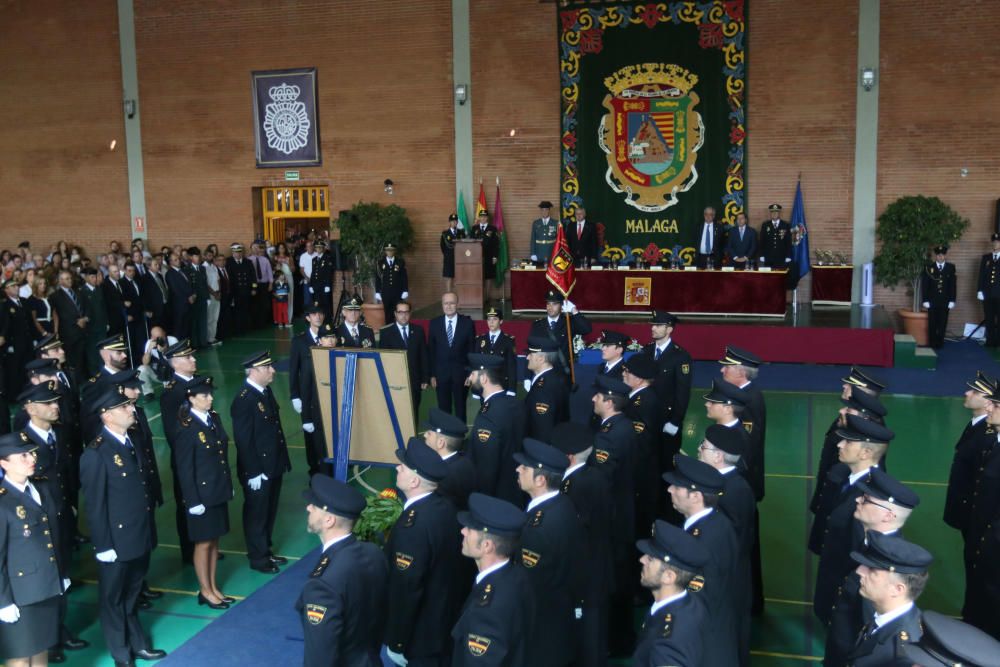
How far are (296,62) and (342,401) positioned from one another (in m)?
13.0

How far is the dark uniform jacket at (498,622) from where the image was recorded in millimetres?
3705

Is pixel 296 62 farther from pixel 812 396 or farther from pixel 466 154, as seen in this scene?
pixel 812 396

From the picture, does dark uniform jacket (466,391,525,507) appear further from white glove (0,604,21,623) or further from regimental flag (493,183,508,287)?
regimental flag (493,183,508,287)

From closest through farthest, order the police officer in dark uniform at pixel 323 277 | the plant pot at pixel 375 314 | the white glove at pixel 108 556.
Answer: the white glove at pixel 108 556
the plant pot at pixel 375 314
the police officer in dark uniform at pixel 323 277

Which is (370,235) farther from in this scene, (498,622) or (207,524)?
(498,622)

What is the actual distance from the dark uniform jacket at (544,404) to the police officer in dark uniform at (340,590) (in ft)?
9.97

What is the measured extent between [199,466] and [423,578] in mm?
2444

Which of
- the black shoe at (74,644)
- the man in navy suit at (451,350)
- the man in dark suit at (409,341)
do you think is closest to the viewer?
the black shoe at (74,644)

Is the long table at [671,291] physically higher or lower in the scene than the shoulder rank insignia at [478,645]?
higher

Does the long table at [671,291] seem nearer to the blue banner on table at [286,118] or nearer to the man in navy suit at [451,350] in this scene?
the man in navy suit at [451,350]

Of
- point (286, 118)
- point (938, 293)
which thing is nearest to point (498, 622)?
point (938, 293)

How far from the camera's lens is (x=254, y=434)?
6875 millimetres

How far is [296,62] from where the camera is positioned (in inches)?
754

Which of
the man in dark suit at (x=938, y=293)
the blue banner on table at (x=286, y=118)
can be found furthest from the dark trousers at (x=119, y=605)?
the blue banner on table at (x=286, y=118)
